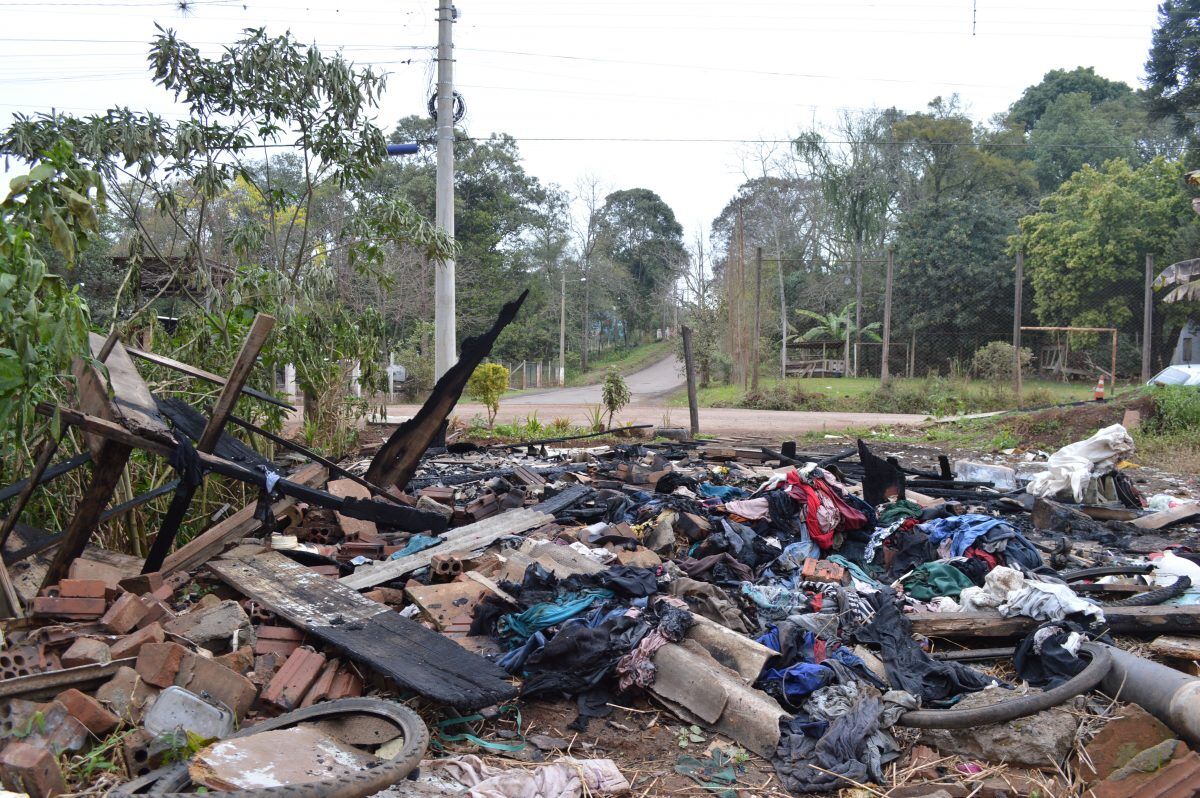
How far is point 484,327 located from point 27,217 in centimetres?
3002

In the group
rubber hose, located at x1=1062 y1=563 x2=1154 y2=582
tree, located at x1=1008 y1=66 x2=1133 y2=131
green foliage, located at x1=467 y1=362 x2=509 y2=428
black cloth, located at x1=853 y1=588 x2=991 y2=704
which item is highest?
tree, located at x1=1008 y1=66 x2=1133 y2=131

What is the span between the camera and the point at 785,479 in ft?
21.6

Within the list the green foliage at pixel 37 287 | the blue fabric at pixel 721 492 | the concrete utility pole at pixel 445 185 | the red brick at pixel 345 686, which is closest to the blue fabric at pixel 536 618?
the red brick at pixel 345 686

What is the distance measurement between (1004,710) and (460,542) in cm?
345

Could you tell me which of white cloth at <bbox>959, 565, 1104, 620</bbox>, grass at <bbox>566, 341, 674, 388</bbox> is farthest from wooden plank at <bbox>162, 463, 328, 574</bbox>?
grass at <bbox>566, 341, 674, 388</bbox>

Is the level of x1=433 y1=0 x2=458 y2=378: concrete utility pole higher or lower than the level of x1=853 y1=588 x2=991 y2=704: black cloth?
higher

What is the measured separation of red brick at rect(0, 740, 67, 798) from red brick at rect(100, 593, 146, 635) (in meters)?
1.02

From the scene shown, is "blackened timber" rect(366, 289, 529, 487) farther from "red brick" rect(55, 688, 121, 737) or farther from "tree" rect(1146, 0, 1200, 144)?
"tree" rect(1146, 0, 1200, 144)

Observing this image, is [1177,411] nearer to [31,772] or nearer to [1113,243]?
[31,772]

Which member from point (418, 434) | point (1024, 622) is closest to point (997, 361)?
point (1024, 622)

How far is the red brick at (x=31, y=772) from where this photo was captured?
8.98 feet

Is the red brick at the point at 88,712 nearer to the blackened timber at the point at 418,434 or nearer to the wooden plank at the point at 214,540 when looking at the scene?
the wooden plank at the point at 214,540

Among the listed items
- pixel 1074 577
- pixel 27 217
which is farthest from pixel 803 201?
pixel 27 217

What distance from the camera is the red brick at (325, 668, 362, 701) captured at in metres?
3.63
